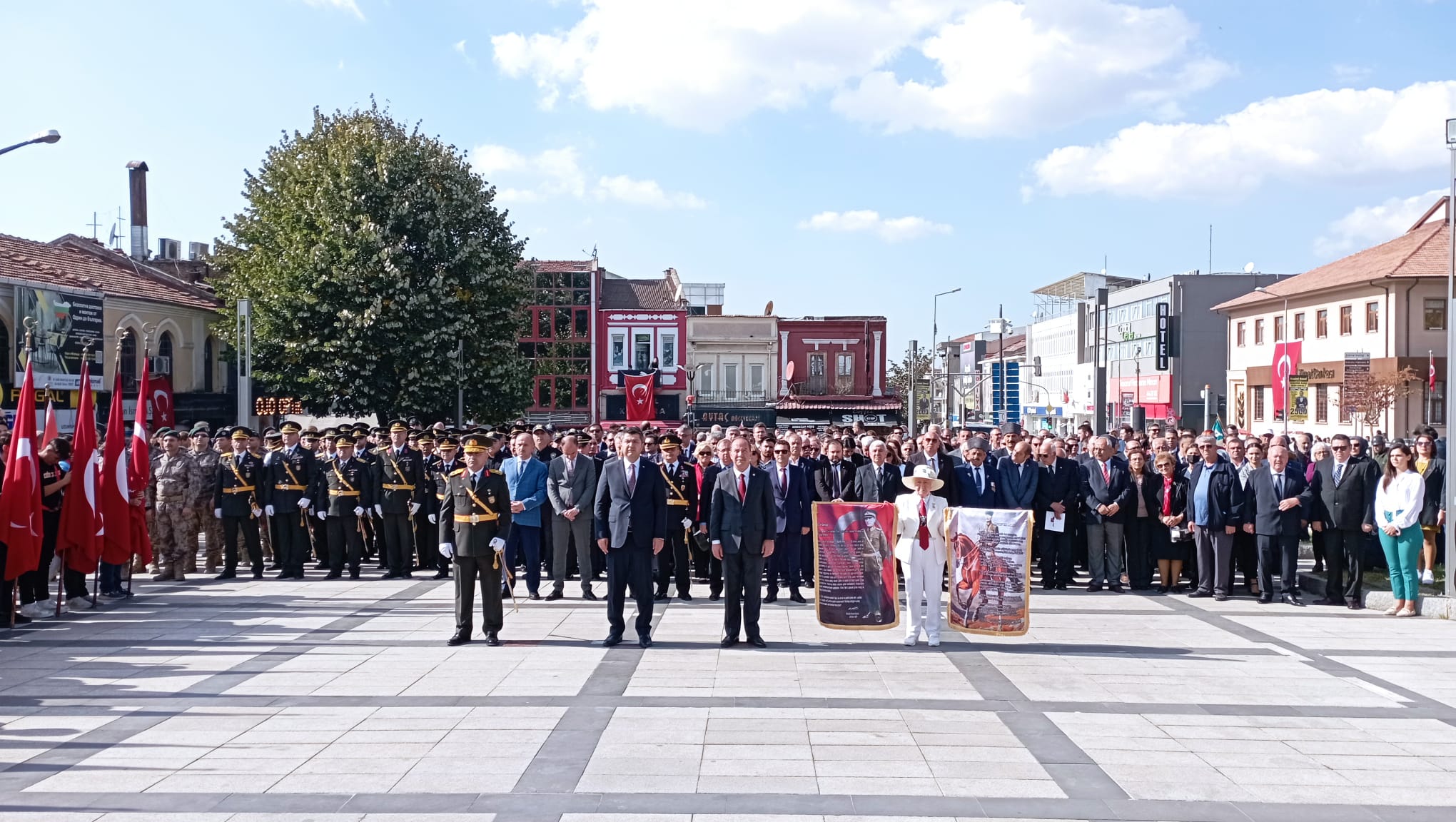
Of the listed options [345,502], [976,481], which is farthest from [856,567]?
[345,502]

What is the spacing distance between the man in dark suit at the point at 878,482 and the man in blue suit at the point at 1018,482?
1.59m

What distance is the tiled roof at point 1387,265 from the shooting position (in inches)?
1772

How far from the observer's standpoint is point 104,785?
6.86m

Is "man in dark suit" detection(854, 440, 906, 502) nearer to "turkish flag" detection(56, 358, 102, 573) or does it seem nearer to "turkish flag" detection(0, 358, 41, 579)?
"turkish flag" detection(56, 358, 102, 573)

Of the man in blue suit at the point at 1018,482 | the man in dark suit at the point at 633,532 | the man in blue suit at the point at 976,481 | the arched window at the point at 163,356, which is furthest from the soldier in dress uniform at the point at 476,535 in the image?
the arched window at the point at 163,356

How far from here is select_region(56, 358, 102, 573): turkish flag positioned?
43.1 ft

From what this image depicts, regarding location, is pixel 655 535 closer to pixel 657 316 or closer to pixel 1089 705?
pixel 1089 705


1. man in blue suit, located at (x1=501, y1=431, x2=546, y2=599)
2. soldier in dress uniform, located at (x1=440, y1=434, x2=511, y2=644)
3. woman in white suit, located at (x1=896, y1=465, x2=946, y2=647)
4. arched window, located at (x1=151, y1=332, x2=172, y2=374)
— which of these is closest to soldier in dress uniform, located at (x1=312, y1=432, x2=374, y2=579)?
man in blue suit, located at (x1=501, y1=431, x2=546, y2=599)

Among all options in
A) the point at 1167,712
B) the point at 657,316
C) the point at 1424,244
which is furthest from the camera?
the point at 657,316

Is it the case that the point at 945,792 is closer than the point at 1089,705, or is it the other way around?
the point at 945,792

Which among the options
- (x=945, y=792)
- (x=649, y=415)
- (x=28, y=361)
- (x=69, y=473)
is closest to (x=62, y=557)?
(x=69, y=473)

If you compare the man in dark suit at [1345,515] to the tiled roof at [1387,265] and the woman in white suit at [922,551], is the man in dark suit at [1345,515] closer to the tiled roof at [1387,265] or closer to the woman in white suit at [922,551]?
the woman in white suit at [922,551]

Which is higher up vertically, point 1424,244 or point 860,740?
point 1424,244

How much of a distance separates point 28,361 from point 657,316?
166 feet
